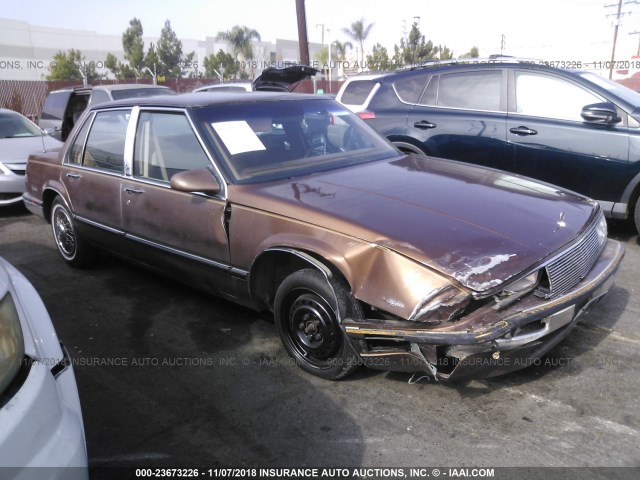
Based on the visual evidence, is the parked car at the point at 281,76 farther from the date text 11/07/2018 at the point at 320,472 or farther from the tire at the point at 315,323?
the date text 11/07/2018 at the point at 320,472

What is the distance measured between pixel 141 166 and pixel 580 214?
3063 mm

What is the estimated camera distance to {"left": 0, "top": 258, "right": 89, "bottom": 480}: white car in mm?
1591

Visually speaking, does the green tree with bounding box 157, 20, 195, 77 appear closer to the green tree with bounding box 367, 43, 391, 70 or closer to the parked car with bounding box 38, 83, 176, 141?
the green tree with bounding box 367, 43, 391, 70

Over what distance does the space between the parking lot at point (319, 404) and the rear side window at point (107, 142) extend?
1.32 meters

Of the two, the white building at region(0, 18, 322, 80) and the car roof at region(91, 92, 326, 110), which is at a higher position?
the white building at region(0, 18, 322, 80)

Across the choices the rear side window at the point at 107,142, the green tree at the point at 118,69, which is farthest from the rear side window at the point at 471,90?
the green tree at the point at 118,69

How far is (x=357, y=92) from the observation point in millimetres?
6840

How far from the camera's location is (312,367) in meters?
3.13

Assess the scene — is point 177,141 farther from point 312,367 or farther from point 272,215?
point 312,367

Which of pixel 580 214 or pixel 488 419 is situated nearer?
pixel 488 419

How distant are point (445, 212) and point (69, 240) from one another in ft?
12.5

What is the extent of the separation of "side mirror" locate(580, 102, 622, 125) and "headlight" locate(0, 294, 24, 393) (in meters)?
5.01

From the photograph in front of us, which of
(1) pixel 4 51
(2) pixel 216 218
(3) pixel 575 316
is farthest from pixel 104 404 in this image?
(1) pixel 4 51

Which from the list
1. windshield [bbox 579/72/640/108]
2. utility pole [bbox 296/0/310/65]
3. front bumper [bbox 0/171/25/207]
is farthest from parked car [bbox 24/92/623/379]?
utility pole [bbox 296/0/310/65]
